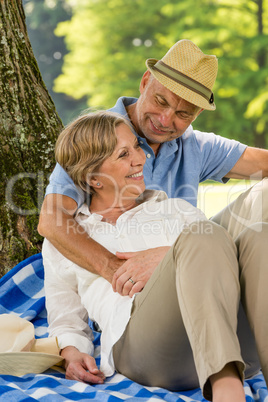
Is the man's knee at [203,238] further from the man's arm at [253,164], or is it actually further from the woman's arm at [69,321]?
the man's arm at [253,164]

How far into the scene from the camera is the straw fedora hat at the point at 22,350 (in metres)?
1.71

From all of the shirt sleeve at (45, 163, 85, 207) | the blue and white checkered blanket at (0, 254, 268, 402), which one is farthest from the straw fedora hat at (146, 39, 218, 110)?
the blue and white checkered blanket at (0, 254, 268, 402)

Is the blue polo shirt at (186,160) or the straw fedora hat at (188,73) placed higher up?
the straw fedora hat at (188,73)

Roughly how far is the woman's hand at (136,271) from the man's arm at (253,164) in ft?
3.32

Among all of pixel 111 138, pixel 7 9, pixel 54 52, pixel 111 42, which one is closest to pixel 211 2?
pixel 111 42

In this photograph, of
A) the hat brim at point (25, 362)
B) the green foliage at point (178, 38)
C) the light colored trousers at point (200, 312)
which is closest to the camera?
the light colored trousers at point (200, 312)

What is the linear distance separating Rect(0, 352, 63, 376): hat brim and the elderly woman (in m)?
0.07

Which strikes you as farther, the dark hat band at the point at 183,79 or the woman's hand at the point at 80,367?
the dark hat band at the point at 183,79

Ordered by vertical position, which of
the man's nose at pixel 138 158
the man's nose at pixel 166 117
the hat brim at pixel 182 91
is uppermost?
the hat brim at pixel 182 91

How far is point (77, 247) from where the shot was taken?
197 centimetres

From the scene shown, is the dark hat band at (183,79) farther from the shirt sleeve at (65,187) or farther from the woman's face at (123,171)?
the shirt sleeve at (65,187)

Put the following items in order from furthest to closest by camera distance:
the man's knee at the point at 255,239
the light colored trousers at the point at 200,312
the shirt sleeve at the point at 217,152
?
the shirt sleeve at the point at 217,152, the man's knee at the point at 255,239, the light colored trousers at the point at 200,312

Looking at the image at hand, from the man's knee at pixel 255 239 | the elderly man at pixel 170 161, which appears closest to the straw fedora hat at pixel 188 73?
the elderly man at pixel 170 161

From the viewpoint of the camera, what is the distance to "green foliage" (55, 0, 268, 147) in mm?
13656
